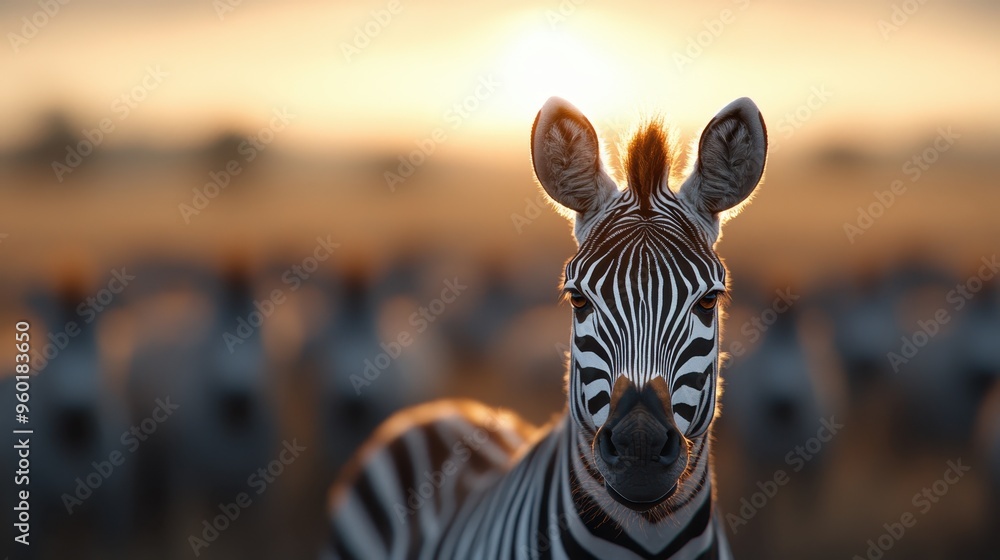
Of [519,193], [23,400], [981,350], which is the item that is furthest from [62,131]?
[981,350]

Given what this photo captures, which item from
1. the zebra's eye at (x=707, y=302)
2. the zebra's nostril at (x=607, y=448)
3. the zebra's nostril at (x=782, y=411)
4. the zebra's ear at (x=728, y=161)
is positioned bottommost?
the zebra's nostril at (x=782, y=411)

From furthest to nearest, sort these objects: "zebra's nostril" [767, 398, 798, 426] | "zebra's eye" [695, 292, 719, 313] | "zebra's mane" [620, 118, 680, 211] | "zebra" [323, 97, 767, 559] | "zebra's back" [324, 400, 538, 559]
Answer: "zebra's nostril" [767, 398, 798, 426]
"zebra's back" [324, 400, 538, 559]
"zebra's mane" [620, 118, 680, 211]
"zebra's eye" [695, 292, 719, 313]
"zebra" [323, 97, 767, 559]

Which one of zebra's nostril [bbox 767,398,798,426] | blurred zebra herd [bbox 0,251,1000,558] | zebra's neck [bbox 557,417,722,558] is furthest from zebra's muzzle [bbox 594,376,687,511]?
zebra's nostril [bbox 767,398,798,426]

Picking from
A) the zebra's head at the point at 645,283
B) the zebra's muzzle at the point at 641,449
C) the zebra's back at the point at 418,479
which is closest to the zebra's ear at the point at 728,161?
the zebra's head at the point at 645,283

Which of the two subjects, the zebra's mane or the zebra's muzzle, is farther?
the zebra's mane

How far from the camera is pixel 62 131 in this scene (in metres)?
28.6

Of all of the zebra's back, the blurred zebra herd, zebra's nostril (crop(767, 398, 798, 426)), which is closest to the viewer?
the zebra's back

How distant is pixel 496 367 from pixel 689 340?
1300 cm

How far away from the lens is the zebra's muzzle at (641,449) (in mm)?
2207

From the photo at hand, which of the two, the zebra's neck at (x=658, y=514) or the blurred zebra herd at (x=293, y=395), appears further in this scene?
the blurred zebra herd at (x=293, y=395)

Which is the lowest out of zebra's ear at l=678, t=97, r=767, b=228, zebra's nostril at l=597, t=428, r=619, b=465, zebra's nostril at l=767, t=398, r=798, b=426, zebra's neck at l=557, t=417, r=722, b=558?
zebra's nostril at l=767, t=398, r=798, b=426

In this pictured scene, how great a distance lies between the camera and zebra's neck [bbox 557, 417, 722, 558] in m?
2.52

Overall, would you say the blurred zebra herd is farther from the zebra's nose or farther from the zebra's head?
the zebra's nose

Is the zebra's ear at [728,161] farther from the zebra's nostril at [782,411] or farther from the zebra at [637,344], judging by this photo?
the zebra's nostril at [782,411]
